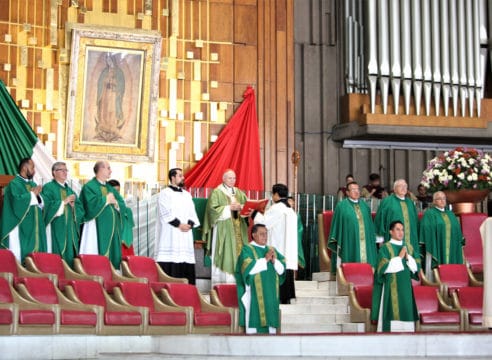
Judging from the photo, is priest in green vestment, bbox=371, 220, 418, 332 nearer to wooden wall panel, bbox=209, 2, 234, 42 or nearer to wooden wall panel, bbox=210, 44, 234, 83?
wooden wall panel, bbox=210, 44, 234, 83

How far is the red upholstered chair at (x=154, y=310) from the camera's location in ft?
35.2

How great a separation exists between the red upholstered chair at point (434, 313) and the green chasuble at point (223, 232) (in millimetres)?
→ 2004

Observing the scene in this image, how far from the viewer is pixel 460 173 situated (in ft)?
45.2

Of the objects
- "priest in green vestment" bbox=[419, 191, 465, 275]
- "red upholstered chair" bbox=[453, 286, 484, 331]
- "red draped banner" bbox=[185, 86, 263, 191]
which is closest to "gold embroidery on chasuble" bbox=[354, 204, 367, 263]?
"priest in green vestment" bbox=[419, 191, 465, 275]

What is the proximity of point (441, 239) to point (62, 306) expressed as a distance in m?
4.87

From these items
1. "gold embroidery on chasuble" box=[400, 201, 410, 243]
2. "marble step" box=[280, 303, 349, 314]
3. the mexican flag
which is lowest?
"marble step" box=[280, 303, 349, 314]

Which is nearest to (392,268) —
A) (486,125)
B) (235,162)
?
(235,162)

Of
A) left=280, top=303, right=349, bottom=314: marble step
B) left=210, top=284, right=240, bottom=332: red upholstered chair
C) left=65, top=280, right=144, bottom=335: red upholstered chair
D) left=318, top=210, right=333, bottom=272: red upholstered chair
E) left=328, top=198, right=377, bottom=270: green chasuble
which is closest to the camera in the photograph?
left=65, top=280, right=144, bottom=335: red upholstered chair

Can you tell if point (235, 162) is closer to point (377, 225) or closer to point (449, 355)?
point (377, 225)

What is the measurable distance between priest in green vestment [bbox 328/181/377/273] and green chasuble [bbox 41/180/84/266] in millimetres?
2989

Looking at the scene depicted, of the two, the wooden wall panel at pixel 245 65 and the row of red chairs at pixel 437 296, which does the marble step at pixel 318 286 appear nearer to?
the row of red chairs at pixel 437 296

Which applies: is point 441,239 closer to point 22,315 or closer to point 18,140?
point 22,315

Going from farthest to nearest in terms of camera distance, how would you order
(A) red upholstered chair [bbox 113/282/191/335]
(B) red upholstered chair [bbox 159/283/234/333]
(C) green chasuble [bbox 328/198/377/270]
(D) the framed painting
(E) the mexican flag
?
(D) the framed painting → (E) the mexican flag → (C) green chasuble [bbox 328/198/377/270] → (B) red upholstered chair [bbox 159/283/234/333] → (A) red upholstered chair [bbox 113/282/191/335]

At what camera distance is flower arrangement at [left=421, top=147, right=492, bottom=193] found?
45.2 feet
